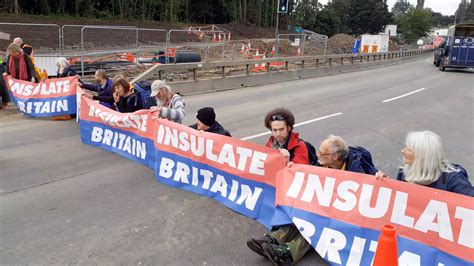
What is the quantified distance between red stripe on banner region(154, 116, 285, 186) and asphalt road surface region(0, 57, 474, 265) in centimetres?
52

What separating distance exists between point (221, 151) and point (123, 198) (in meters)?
1.38

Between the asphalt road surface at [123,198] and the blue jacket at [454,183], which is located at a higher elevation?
the blue jacket at [454,183]

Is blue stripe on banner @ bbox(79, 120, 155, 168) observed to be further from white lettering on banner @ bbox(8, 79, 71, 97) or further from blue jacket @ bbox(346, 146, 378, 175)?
blue jacket @ bbox(346, 146, 378, 175)

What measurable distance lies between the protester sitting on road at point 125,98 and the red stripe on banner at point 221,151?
1.34 metres

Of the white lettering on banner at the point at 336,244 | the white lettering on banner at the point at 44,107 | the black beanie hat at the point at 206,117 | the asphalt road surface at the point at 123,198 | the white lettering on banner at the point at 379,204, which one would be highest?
the black beanie hat at the point at 206,117

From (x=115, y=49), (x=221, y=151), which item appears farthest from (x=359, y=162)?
(x=115, y=49)

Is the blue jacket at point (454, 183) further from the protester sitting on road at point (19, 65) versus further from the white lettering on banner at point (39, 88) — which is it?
the protester sitting on road at point (19, 65)

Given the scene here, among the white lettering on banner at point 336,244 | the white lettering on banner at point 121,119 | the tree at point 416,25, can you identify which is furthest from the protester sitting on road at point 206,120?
Answer: the tree at point 416,25

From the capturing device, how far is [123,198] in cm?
520

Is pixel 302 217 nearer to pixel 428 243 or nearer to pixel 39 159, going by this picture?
pixel 428 243

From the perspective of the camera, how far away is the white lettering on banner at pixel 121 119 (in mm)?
Result: 6309

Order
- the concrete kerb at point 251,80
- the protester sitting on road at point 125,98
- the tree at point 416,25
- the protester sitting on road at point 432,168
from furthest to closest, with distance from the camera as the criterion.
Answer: the tree at point 416,25 → the concrete kerb at point 251,80 → the protester sitting on road at point 125,98 → the protester sitting on road at point 432,168

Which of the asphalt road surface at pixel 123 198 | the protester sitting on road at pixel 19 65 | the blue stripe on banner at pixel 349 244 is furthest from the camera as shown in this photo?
the protester sitting on road at pixel 19 65

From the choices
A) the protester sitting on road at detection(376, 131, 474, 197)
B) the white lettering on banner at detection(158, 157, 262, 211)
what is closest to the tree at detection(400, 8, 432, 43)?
the white lettering on banner at detection(158, 157, 262, 211)
